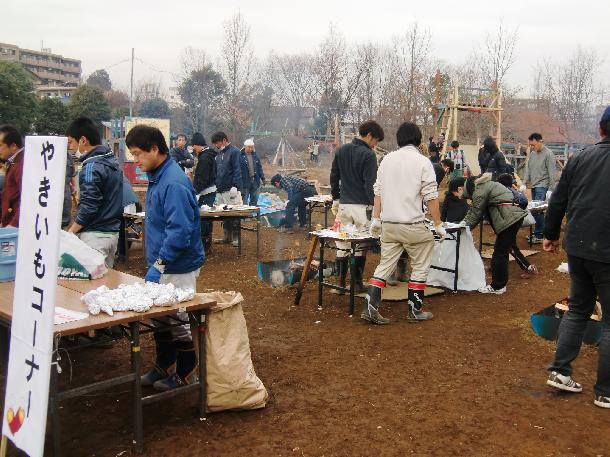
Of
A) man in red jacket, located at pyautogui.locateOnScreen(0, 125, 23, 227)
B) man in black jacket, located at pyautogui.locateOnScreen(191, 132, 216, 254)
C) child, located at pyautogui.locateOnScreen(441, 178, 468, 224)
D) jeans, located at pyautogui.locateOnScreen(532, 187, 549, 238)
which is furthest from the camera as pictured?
jeans, located at pyautogui.locateOnScreen(532, 187, 549, 238)

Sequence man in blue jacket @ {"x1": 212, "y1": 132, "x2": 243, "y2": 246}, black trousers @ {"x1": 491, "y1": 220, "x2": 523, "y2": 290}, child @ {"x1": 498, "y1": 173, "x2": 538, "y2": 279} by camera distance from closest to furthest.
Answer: black trousers @ {"x1": 491, "y1": 220, "x2": 523, "y2": 290}
child @ {"x1": 498, "y1": 173, "x2": 538, "y2": 279}
man in blue jacket @ {"x1": 212, "y1": 132, "x2": 243, "y2": 246}

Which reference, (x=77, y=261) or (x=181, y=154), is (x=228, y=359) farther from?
(x=181, y=154)

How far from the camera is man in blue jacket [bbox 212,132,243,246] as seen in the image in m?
10.1

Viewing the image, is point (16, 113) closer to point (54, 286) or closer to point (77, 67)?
point (54, 286)

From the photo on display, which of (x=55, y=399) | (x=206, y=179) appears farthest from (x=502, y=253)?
(x=55, y=399)

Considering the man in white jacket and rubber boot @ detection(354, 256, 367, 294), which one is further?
rubber boot @ detection(354, 256, 367, 294)

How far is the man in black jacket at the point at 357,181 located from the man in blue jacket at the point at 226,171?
11.1 ft

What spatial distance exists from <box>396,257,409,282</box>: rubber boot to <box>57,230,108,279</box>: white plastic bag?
4659mm

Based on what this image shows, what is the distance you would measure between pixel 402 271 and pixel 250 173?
537 centimetres

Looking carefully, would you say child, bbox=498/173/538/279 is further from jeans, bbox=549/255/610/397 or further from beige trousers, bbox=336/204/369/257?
jeans, bbox=549/255/610/397

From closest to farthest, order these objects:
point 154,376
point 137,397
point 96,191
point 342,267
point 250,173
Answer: point 137,397 < point 154,376 < point 96,191 < point 342,267 < point 250,173

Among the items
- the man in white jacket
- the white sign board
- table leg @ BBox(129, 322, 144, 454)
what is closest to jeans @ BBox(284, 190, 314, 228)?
the man in white jacket

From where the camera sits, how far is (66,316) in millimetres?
3217

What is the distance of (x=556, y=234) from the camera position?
4.34 m
